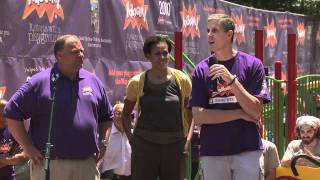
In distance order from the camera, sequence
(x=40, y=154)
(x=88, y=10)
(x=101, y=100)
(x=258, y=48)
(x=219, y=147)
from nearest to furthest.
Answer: (x=219, y=147) → (x=40, y=154) → (x=101, y=100) → (x=258, y=48) → (x=88, y=10)

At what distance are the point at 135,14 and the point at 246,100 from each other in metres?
4.79

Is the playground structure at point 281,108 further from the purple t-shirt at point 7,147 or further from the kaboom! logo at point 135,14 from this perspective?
the purple t-shirt at point 7,147

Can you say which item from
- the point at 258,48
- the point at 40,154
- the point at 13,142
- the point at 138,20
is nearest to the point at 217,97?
the point at 40,154

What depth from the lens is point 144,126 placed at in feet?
18.2

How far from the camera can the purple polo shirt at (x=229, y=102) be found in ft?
14.1

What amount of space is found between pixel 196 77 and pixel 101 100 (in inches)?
39.2

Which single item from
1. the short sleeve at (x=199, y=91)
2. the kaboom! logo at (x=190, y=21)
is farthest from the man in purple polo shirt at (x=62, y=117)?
the kaboom! logo at (x=190, y=21)

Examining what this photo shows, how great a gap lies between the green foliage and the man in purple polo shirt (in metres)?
14.3

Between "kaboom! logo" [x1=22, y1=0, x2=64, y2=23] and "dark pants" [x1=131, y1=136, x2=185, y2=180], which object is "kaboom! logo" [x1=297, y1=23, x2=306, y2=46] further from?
"dark pants" [x1=131, y1=136, x2=185, y2=180]

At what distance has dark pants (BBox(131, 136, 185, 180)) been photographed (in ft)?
18.0

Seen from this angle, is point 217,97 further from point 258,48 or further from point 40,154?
point 258,48

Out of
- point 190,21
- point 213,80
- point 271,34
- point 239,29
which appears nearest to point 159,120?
point 213,80

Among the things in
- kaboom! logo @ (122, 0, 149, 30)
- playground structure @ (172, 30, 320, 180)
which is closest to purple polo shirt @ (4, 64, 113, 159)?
playground structure @ (172, 30, 320, 180)

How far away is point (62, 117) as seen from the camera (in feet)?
15.7
